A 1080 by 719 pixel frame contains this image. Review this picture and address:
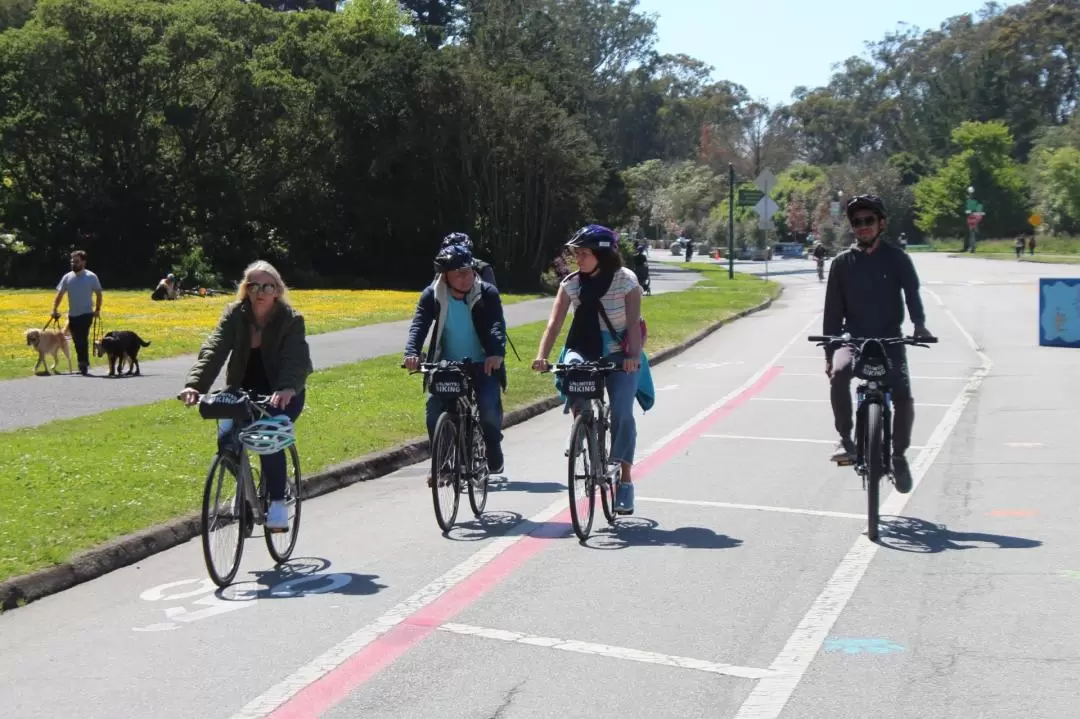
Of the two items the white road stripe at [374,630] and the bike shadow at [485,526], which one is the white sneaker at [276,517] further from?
the bike shadow at [485,526]

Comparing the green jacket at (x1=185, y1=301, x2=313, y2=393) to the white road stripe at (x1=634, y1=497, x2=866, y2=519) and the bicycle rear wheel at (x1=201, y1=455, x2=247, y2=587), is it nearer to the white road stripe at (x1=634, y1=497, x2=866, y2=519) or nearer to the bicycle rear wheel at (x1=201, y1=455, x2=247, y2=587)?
the bicycle rear wheel at (x1=201, y1=455, x2=247, y2=587)

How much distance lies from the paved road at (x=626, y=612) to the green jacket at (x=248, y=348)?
114cm

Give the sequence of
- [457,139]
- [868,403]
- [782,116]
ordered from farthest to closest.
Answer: [782,116]
[457,139]
[868,403]

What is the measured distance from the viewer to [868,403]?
29.6 ft

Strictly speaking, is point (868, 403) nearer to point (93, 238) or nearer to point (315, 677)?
point (315, 677)

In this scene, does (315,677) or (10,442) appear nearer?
(315,677)

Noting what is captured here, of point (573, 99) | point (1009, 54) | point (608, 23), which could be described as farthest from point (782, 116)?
point (573, 99)

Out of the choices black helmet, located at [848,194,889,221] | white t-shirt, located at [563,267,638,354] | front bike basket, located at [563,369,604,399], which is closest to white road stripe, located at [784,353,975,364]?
black helmet, located at [848,194,889,221]

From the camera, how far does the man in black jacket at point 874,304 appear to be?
9.08m

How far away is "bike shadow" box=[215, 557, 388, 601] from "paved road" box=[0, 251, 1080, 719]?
25 millimetres

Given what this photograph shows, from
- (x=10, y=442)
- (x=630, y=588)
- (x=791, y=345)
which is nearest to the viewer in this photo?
(x=630, y=588)

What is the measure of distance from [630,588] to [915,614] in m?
1.47

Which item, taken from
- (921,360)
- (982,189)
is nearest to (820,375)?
(921,360)

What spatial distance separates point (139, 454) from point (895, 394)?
631cm
